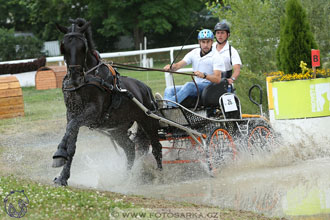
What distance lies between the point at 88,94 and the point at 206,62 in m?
2.20

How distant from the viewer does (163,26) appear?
141 feet

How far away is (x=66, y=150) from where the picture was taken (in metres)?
7.12

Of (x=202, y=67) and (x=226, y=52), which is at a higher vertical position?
(x=226, y=52)

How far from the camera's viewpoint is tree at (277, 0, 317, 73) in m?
10.8

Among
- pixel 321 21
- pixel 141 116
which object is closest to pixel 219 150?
pixel 141 116

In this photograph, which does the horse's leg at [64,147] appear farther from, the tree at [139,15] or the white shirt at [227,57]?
the tree at [139,15]

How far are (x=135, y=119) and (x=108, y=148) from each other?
2.58 m

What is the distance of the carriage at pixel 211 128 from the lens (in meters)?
8.64

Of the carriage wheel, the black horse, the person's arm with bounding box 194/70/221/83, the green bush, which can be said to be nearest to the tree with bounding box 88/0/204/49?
the green bush

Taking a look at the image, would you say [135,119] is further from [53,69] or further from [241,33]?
[53,69]

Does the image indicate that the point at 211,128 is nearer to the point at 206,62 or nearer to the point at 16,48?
the point at 206,62

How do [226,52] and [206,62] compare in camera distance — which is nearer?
[206,62]

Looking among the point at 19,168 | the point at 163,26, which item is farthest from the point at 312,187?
the point at 163,26

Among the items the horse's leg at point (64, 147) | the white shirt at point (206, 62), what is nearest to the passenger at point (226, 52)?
the white shirt at point (206, 62)
